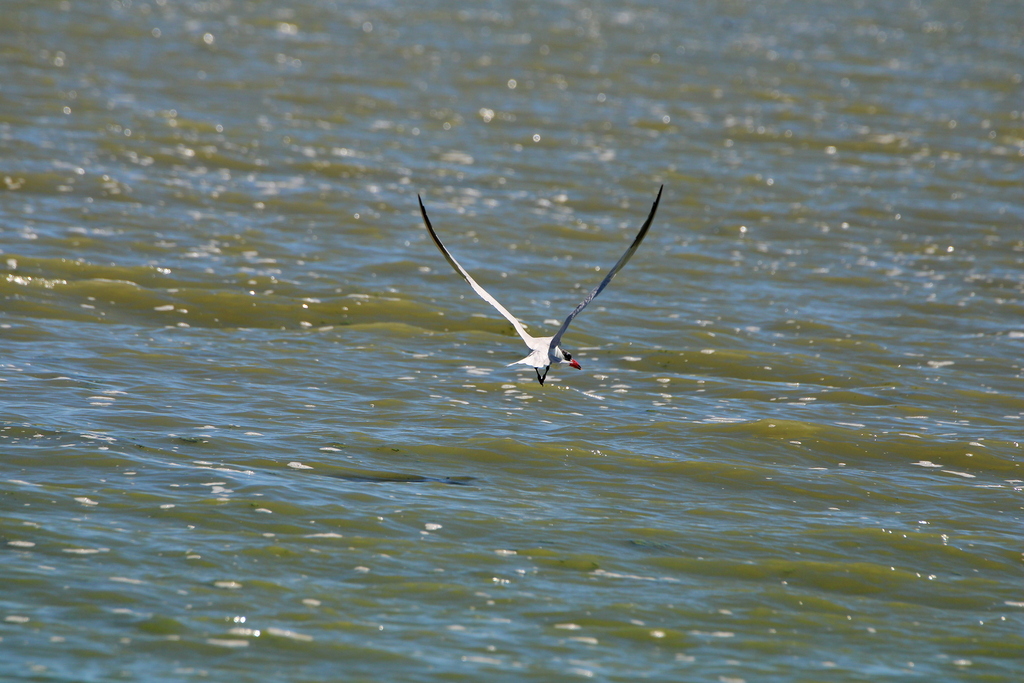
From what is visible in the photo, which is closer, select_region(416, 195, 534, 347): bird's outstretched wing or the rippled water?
the rippled water

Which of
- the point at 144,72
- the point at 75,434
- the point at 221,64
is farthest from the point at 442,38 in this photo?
the point at 75,434

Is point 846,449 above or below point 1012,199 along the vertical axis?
below

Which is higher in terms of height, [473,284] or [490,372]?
[473,284]

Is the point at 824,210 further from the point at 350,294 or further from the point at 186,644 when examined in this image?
the point at 186,644

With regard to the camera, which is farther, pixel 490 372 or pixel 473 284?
pixel 490 372

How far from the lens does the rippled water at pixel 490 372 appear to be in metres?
8.55

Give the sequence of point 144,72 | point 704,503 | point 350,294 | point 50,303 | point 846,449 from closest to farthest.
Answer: point 704,503, point 846,449, point 50,303, point 350,294, point 144,72

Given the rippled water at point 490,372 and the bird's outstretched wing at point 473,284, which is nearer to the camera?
the rippled water at point 490,372

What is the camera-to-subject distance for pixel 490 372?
14.4 m

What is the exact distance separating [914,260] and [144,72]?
1703cm

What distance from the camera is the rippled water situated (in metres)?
8.55

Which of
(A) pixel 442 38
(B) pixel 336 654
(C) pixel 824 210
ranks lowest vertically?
(B) pixel 336 654

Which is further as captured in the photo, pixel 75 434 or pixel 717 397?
pixel 717 397

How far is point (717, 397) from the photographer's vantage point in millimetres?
13969
